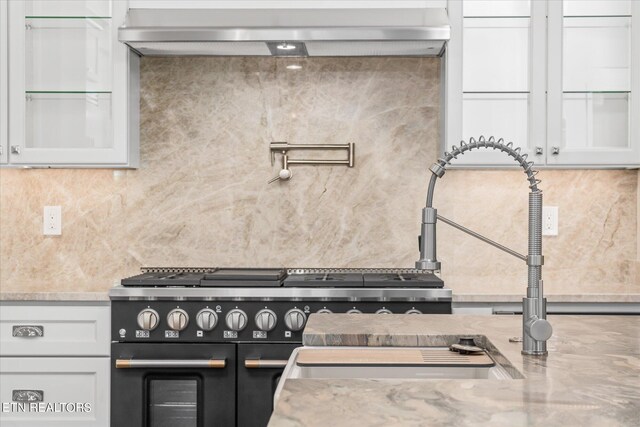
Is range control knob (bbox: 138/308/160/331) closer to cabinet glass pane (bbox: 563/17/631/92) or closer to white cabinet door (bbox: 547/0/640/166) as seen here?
white cabinet door (bbox: 547/0/640/166)

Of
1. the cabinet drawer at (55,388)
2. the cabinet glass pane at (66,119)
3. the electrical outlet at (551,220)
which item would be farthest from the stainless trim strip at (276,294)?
the electrical outlet at (551,220)

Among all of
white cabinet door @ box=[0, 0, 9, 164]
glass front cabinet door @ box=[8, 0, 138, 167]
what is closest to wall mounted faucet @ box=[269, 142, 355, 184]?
glass front cabinet door @ box=[8, 0, 138, 167]

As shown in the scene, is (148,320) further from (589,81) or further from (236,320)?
(589,81)

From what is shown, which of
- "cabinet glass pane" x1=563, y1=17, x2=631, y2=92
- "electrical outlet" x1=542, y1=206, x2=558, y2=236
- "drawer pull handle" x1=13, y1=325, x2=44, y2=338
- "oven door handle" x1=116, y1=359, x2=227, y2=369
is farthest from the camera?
"electrical outlet" x1=542, y1=206, x2=558, y2=236

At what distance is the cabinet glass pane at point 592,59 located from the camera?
2908 mm

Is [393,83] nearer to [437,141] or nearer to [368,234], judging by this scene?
[437,141]

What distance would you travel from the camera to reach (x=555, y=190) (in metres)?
3.22

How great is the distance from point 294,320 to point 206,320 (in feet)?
1.10

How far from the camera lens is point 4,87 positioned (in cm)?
292

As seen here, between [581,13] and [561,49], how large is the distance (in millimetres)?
185

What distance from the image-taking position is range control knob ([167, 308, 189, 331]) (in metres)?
2.63

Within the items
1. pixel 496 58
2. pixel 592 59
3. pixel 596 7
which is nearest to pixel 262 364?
pixel 496 58

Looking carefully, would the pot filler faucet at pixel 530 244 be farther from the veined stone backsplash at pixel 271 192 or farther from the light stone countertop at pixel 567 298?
the veined stone backsplash at pixel 271 192

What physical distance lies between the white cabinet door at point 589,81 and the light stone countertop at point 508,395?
4.89ft
